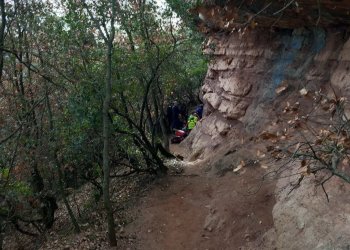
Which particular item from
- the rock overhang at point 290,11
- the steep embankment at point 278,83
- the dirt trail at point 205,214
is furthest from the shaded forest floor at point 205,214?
the rock overhang at point 290,11

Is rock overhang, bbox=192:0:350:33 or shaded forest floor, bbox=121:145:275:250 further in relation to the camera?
shaded forest floor, bbox=121:145:275:250

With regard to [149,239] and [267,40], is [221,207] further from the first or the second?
[267,40]

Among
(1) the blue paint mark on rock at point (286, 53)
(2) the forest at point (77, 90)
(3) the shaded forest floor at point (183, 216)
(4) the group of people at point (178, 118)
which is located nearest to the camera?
(3) the shaded forest floor at point (183, 216)

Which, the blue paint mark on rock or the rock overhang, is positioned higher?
the rock overhang

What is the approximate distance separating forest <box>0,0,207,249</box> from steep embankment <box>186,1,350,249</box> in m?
2.00

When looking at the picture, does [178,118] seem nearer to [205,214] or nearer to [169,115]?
[169,115]

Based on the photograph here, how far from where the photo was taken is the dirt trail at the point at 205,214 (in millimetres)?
8945

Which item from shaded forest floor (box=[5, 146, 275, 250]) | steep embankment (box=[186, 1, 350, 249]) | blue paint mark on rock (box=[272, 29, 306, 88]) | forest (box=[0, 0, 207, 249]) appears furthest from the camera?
blue paint mark on rock (box=[272, 29, 306, 88])

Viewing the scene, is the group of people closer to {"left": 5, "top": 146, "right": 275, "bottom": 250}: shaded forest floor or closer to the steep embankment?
the steep embankment

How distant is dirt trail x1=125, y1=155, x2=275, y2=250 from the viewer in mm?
8945

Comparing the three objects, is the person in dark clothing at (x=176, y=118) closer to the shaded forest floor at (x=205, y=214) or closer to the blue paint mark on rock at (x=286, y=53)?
the shaded forest floor at (x=205, y=214)

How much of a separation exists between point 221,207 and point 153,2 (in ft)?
20.4

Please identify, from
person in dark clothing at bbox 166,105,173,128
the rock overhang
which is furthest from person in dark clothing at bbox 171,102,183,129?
the rock overhang

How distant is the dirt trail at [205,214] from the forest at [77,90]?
102cm
